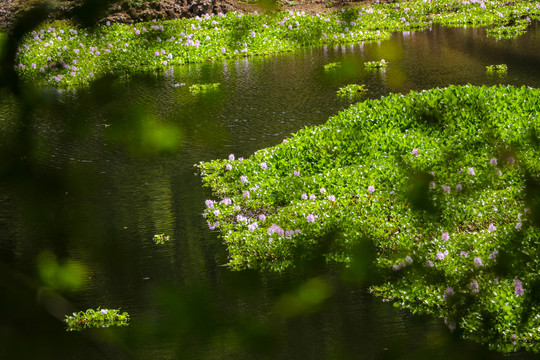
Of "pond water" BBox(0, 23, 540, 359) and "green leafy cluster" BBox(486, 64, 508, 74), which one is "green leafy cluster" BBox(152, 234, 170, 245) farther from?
"green leafy cluster" BBox(486, 64, 508, 74)

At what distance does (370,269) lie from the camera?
19.9ft

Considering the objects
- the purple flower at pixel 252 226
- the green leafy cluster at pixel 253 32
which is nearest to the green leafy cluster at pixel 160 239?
the purple flower at pixel 252 226

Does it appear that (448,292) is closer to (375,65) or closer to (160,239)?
(160,239)

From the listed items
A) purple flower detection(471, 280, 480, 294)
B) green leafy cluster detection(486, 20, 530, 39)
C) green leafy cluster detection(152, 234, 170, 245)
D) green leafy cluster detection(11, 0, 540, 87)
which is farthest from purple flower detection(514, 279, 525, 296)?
green leafy cluster detection(486, 20, 530, 39)

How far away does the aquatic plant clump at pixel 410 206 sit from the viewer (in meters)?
5.26

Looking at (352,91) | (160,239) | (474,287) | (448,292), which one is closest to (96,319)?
(160,239)

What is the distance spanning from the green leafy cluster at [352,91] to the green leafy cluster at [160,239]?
6.17 meters

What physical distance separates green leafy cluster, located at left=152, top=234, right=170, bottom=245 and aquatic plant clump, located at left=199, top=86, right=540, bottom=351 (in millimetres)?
507

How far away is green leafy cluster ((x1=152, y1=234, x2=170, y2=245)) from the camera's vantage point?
748 centimetres

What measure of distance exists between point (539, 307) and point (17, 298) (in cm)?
467

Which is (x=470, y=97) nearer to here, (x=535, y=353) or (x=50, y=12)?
(x=535, y=353)

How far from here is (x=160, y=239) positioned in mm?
7527

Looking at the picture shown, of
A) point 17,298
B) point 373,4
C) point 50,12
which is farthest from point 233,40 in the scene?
point 50,12

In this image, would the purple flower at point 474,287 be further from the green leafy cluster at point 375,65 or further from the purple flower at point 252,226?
the green leafy cluster at point 375,65
